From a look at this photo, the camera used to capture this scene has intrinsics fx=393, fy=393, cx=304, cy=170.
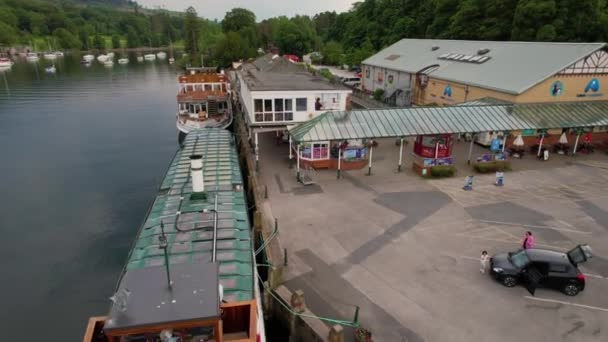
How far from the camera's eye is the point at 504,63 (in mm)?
42562

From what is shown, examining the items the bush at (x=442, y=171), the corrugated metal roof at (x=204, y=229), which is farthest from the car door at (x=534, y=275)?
the bush at (x=442, y=171)

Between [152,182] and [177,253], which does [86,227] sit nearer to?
[152,182]

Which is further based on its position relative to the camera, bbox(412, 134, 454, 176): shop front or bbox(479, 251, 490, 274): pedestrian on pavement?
bbox(412, 134, 454, 176): shop front

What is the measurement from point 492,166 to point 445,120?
4961mm

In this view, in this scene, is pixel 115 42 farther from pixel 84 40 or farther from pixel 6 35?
pixel 6 35

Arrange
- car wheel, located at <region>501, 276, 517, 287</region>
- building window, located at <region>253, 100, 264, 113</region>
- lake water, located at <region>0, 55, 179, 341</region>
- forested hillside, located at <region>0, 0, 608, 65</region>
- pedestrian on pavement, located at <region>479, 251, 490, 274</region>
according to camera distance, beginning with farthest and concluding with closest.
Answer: forested hillside, located at <region>0, 0, 608, 65</region>
building window, located at <region>253, 100, 264, 113</region>
lake water, located at <region>0, 55, 179, 341</region>
pedestrian on pavement, located at <region>479, 251, 490, 274</region>
car wheel, located at <region>501, 276, 517, 287</region>

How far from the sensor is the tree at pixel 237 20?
12331 centimetres

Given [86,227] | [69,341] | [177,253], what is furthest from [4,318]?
[177,253]

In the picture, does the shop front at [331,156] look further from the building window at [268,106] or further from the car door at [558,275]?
the car door at [558,275]

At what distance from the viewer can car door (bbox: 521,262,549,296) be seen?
1608 cm

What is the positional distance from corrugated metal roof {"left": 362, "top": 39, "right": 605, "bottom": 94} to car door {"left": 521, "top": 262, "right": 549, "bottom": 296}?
24.0 metres

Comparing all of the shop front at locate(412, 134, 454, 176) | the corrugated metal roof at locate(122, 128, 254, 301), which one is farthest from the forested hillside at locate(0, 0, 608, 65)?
the corrugated metal roof at locate(122, 128, 254, 301)

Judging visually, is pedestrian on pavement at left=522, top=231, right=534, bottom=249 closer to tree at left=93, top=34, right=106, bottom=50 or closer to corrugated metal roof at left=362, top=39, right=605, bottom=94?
corrugated metal roof at left=362, top=39, right=605, bottom=94

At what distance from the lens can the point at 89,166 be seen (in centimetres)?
3944
